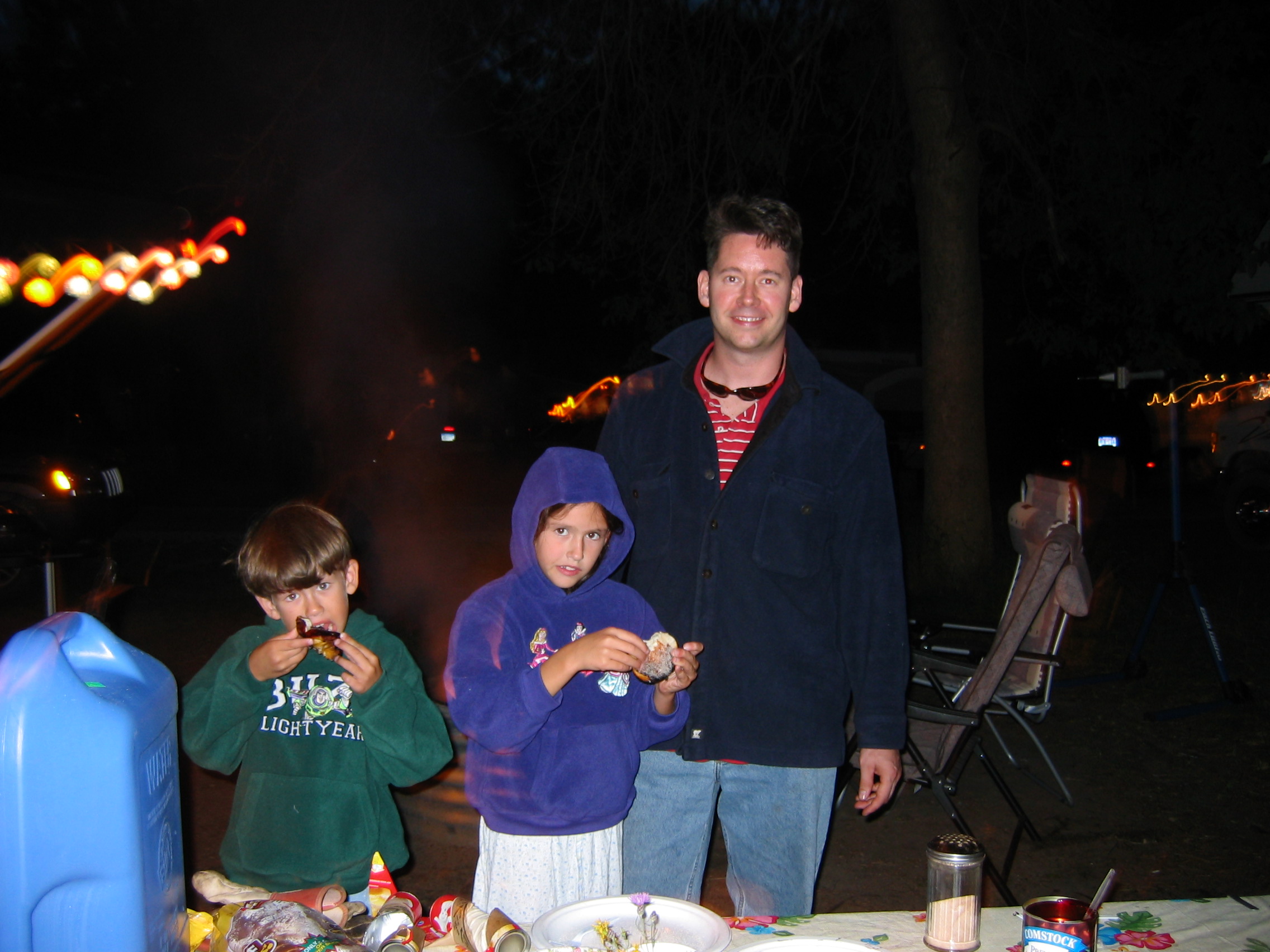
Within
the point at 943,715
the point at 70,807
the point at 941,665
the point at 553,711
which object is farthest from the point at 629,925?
the point at 941,665

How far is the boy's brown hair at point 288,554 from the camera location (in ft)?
7.01

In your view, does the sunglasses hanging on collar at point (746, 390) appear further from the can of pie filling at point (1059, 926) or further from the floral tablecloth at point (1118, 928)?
the can of pie filling at point (1059, 926)

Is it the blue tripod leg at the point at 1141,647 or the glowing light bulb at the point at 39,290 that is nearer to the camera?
the glowing light bulb at the point at 39,290

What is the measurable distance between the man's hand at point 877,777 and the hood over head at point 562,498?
80 cm

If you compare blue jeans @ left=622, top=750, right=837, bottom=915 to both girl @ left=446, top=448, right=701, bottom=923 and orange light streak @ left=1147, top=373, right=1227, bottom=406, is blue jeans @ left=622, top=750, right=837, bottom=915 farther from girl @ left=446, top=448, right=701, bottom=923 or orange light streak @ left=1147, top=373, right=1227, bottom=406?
orange light streak @ left=1147, top=373, right=1227, bottom=406

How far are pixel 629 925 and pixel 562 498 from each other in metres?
0.98

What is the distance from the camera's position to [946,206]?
25.4 ft

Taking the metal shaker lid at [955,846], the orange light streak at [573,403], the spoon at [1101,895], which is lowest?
the spoon at [1101,895]

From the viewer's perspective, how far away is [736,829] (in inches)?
95.5

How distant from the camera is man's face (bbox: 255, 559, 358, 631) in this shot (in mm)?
2160

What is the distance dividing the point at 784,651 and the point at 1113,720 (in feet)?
14.8

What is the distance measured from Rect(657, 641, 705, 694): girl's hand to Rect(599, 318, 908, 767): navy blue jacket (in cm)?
24

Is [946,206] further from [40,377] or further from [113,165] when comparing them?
[40,377]

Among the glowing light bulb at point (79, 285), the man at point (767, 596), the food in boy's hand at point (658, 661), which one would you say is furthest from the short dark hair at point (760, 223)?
Result: the glowing light bulb at point (79, 285)
